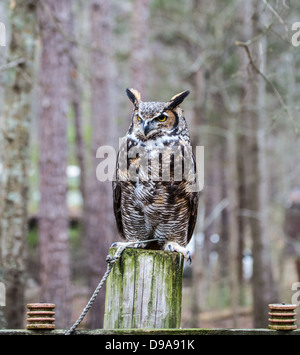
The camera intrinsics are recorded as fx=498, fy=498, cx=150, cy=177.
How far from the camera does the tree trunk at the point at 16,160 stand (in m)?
5.36

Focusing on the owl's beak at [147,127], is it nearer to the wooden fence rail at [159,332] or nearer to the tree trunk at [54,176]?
the wooden fence rail at [159,332]

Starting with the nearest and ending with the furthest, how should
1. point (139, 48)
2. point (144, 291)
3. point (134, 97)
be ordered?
point (144, 291), point (134, 97), point (139, 48)

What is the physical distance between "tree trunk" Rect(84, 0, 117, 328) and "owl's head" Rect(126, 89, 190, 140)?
6.55 metres

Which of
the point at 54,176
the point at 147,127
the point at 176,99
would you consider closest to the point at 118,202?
the point at 147,127

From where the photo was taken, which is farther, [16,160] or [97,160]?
[97,160]

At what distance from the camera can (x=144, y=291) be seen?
2.71 meters

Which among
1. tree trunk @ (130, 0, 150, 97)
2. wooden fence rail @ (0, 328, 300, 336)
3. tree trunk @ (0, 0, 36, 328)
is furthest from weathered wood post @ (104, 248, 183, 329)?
tree trunk @ (130, 0, 150, 97)

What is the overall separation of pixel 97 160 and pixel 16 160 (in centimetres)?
563

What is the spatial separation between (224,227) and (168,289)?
1494 centimetres

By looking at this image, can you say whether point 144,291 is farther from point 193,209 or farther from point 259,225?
point 259,225

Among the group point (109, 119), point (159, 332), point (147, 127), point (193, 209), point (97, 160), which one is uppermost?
point (109, 119)

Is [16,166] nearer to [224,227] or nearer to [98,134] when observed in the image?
[98,134]

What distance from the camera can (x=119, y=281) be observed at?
2.76 m
